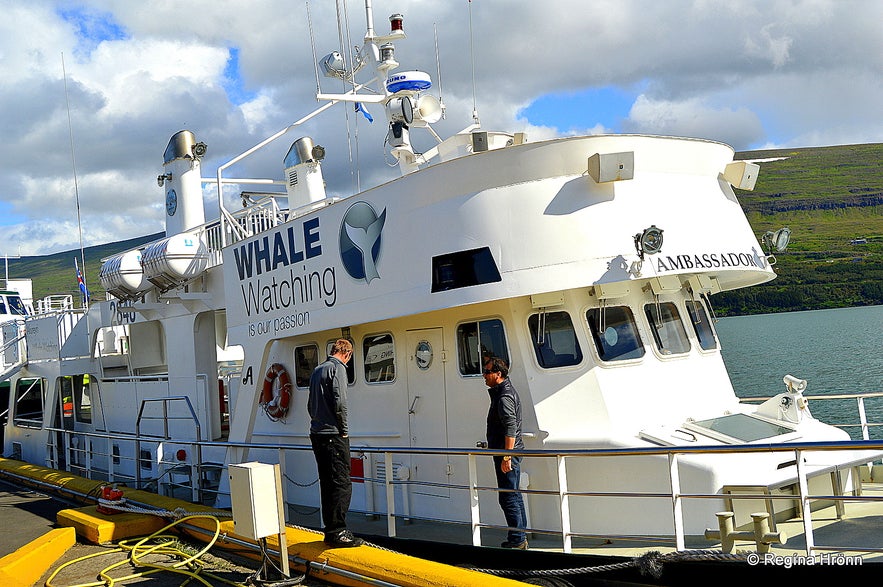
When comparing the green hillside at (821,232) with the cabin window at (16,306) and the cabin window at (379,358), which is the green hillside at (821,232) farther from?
the cabin window at (379,358)

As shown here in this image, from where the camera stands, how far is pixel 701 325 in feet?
28.8

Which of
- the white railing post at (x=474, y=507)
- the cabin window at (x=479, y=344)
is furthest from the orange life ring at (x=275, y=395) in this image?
the white railing post at (x=474, y=507)

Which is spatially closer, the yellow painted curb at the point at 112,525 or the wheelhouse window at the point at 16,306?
the yellow painted curb at the point at 112,525

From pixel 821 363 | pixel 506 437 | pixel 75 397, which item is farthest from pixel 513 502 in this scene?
pixel 821 363

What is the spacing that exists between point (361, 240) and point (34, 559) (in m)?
4.53

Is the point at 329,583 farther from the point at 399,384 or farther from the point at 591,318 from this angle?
the point at 591,318

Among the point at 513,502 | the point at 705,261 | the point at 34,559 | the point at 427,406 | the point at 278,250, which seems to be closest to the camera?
the point at 513,502

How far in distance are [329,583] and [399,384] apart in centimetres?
241

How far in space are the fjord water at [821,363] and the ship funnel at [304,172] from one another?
1233cm

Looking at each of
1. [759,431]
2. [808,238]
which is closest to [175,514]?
[759,431]

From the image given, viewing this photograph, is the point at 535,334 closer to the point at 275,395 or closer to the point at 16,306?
the point at 275,395

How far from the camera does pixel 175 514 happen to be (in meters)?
9.32

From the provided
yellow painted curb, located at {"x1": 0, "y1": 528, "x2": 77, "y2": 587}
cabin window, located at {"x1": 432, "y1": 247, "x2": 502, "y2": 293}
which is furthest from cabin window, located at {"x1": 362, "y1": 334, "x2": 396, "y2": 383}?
yellow painted curb, located at {"x1": 0, "y1": 528, "x2": 77, "y2": 587}

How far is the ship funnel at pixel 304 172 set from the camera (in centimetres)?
1380
